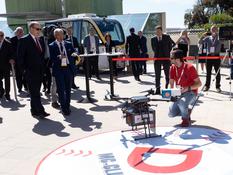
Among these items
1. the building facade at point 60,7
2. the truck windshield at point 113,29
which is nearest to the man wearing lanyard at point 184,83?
the truck windshield at point 113,29

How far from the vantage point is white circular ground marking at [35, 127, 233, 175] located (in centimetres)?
486

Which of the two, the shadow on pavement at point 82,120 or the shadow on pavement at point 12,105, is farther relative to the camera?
the shadow on pavement at point 12,105

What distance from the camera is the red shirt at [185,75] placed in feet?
21.5

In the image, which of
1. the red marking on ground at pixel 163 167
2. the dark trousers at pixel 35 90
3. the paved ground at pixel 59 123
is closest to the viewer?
the red marking on ground at pixel 163 167

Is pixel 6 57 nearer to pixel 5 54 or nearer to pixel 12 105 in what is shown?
pixel 5 54

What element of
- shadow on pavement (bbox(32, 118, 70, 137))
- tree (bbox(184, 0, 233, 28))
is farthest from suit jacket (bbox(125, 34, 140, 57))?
tree (bbox(184, 0, 233, 28))

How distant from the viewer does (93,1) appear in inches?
1455

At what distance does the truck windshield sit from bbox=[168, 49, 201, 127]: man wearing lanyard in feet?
30.6

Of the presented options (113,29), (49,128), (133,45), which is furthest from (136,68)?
(49,128)

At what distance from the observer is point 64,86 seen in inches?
320

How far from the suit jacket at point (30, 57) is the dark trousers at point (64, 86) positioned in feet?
1.39

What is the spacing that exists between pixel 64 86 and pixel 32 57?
34.8 inches

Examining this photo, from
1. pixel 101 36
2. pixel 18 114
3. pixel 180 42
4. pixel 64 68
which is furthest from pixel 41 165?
pixel 101 36

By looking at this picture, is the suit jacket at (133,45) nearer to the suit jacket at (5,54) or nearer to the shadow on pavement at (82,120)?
the suit jacket at (5,54)
